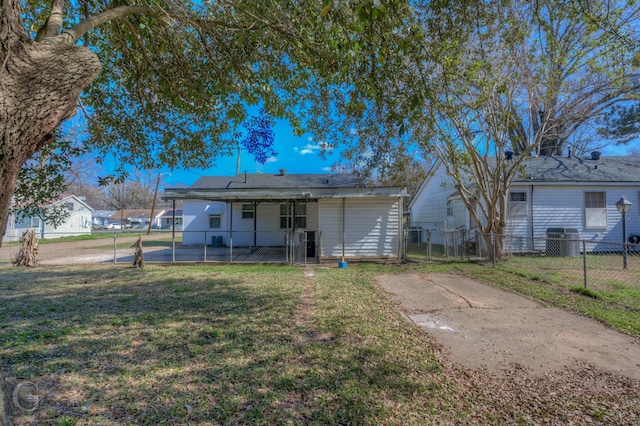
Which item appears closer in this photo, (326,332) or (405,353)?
(405,353)

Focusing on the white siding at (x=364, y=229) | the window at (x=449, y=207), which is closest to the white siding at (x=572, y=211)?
the window at (x=449, y=207)

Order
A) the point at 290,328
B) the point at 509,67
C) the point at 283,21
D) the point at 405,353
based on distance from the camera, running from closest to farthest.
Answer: the point at 405,353 → the point at 283,21 → the point at 290,328 → the point at 509,67

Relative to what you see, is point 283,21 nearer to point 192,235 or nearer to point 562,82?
point 562,82

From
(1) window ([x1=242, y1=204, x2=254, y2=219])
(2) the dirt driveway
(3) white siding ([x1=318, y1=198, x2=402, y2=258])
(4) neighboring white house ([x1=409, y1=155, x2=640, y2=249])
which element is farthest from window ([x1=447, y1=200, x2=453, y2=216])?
(2) the dirt driveway

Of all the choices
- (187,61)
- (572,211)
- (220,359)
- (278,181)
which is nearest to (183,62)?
(187,61)

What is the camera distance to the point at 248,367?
3465 millimetres

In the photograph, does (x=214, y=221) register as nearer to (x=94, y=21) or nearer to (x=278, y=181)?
(x=278, y=181)

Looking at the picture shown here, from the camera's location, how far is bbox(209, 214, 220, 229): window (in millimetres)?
17656

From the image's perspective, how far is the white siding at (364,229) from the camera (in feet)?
39.5

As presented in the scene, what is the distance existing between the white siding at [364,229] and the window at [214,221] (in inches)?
312

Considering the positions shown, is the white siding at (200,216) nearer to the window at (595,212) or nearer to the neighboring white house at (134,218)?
the window at (595,212)

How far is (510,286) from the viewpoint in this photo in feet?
25.1

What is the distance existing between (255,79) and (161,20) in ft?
4.72

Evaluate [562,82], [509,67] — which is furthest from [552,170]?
[509,67]
